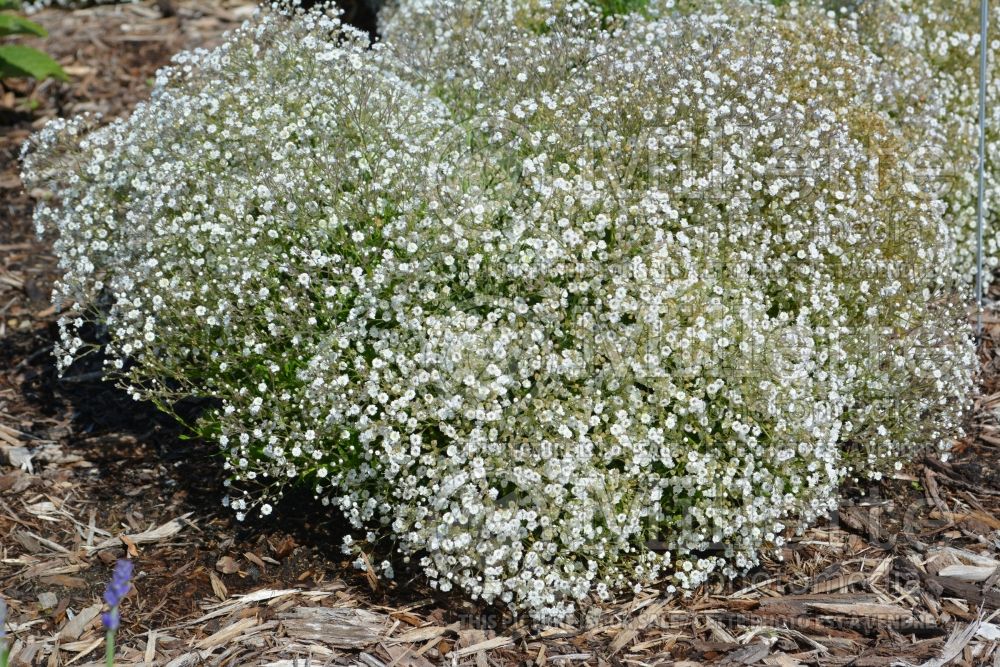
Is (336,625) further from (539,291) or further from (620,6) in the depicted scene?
(620,6)

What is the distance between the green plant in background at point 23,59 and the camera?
26.8 feet

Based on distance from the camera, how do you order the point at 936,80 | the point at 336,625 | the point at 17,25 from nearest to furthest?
1. the point at 336,625
2. the point at 936,80
3. the point at 17,25

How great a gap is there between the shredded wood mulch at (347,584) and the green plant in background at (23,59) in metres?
3.41

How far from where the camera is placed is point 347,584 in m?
4.57

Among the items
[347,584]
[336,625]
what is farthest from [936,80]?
[336,625]

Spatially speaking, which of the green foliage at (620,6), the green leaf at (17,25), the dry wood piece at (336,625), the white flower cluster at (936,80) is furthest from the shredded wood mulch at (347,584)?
the green leaf at (17,25)

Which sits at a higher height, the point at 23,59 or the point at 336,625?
the point at 23,59

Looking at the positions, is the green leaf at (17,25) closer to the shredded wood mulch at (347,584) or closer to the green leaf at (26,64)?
the green leaf at (26,64)

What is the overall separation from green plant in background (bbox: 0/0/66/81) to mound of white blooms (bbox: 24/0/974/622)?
9.33ft

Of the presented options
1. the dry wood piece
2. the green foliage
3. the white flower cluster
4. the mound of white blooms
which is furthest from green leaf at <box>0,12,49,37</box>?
the dry wood piece

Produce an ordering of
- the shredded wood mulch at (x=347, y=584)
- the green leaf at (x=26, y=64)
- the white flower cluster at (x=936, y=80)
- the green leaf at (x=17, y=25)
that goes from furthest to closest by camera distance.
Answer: the green leaf at (x=17, y=25) → the green leaf at (x=26, y=64) → the white flower cluster at (x=936, y=80) → the shredded wood mulch at (x=347, y=584)

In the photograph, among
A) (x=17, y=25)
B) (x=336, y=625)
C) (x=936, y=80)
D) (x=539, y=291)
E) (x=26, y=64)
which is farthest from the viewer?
(x=17, y=25)

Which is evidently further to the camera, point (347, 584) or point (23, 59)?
point (23, 59)

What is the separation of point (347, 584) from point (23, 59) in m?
5.80
